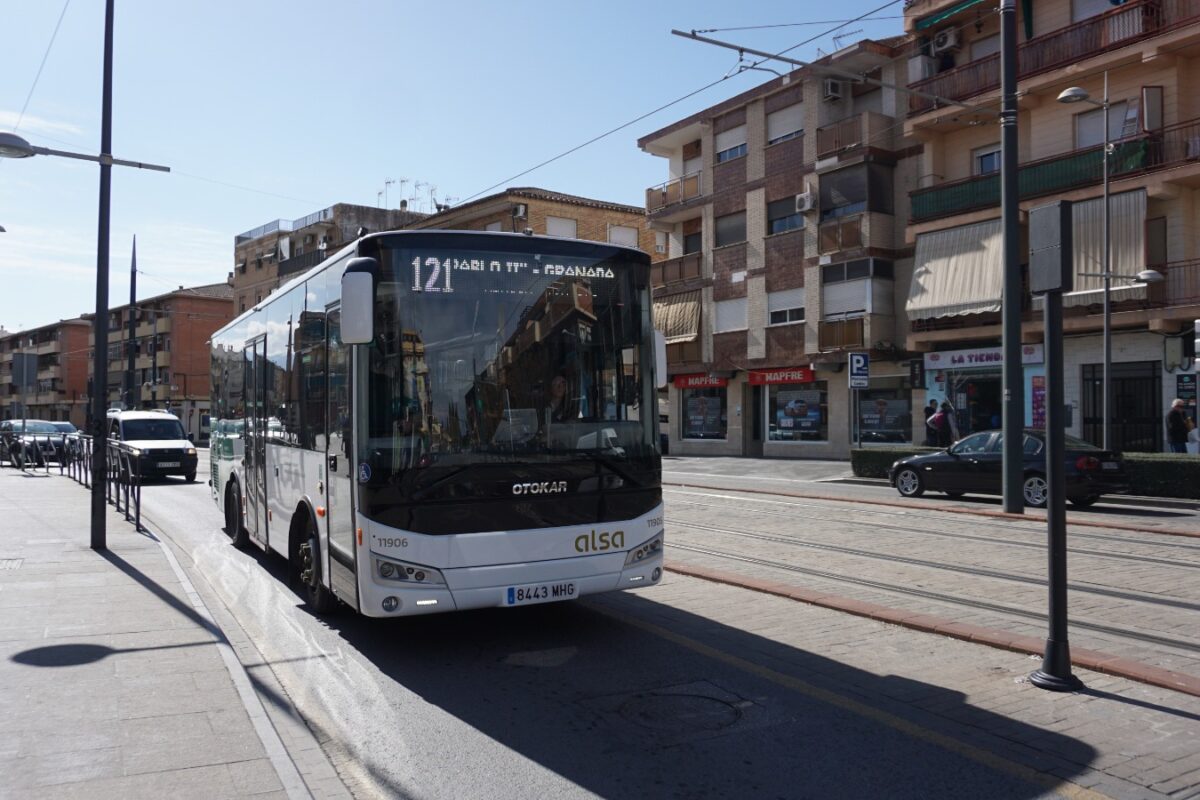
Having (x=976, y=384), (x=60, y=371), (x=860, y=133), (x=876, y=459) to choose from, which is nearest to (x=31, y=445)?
(x=876, y=459)

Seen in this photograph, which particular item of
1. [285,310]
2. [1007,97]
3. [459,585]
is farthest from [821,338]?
[459,585]

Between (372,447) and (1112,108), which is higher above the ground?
(1112,108)

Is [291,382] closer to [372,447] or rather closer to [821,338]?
[372,447]

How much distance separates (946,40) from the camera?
29.5 m

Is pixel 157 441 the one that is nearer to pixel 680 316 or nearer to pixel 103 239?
pixel 103 239

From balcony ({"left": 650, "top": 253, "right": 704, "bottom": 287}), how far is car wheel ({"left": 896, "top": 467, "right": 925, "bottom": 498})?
67.2ft

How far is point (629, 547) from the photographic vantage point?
22.7 ft

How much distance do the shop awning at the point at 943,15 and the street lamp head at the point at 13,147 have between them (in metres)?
25.3

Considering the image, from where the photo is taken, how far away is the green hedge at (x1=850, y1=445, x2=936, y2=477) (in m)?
23.7

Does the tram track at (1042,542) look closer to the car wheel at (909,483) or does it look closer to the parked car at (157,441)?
the car wheel at (909,483)

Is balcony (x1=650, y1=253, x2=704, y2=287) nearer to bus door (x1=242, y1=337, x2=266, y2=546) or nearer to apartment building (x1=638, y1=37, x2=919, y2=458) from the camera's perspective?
apartment building (x1=638, y1=37, x2=919, y2=458)

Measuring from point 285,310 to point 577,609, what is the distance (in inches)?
153

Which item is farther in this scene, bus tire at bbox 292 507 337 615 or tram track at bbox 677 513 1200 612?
tram track at bbox 677 513 1200 612

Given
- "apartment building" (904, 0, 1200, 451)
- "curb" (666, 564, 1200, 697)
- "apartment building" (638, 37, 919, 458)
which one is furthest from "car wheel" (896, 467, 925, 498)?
"apartment building" (638, 37, 919, 458)
